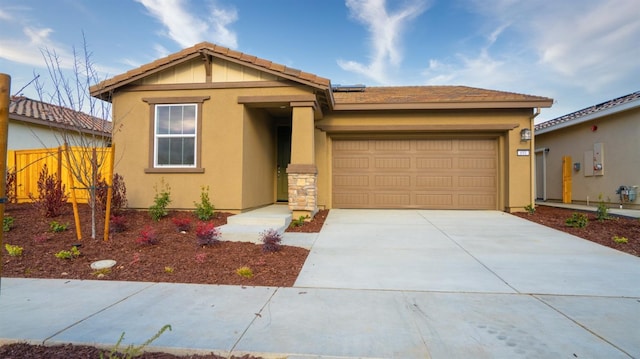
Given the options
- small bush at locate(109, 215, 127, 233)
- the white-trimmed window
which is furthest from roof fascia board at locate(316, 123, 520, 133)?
small bush at locate(109, 215, 127, 233)

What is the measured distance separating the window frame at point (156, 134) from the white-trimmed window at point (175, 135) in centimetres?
3

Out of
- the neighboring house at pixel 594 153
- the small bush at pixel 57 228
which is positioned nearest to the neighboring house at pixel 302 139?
the small bush at pixel 57 228

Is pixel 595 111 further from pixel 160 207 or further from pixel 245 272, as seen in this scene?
pixel 160 207

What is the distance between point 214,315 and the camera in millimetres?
3314

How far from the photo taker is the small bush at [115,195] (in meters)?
7.32

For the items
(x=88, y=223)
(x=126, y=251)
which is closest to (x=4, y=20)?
(x=88, y=223)

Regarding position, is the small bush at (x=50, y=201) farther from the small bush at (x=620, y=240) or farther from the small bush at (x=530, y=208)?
the small bush at (x=530, y=208)

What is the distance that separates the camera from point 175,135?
880 centimetres

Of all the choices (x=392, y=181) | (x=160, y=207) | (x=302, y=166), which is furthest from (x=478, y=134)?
(x=160, y=207)

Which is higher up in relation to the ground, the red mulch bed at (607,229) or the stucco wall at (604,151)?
the stucco wall at (604,151)

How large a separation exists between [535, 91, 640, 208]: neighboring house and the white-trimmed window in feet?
36.4

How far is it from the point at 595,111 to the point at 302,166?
10.6 meters

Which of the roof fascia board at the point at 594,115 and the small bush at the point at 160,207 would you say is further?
the roof fascia board at the point at 594,115

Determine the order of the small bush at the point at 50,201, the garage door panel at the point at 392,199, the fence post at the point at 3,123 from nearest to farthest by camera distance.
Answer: the fence post at the point at 3,123, the small bush at the point at 50,201, the garage door panel at the point at 392,199
